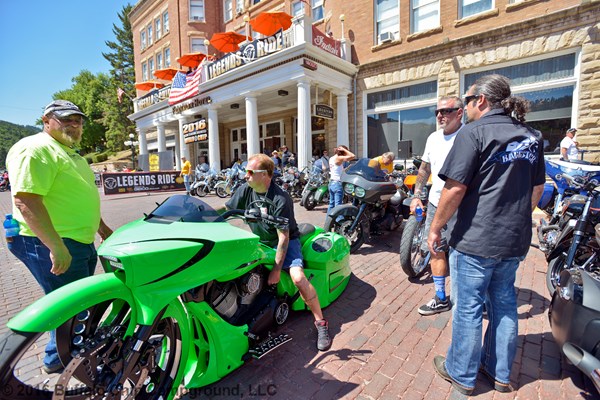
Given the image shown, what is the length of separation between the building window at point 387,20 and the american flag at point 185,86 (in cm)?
929

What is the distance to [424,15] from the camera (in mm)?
11453

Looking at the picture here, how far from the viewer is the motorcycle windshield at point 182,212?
Answer: 75.1 inches

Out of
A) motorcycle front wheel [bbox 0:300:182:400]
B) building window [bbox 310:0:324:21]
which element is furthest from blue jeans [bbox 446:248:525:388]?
building window [bbox 310:0:324:21]

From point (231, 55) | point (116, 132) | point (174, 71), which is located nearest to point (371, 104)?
point (231, 55)

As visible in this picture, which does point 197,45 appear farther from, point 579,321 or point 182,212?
point 579,321

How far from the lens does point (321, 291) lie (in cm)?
308

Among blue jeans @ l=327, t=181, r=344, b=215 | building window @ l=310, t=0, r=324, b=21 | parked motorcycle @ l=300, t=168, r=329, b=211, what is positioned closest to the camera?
blue jeans @ l=327, t=181, r=344, b=215

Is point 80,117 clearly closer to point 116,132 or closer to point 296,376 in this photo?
point 296,376

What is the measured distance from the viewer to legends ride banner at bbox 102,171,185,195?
1500 centimetres

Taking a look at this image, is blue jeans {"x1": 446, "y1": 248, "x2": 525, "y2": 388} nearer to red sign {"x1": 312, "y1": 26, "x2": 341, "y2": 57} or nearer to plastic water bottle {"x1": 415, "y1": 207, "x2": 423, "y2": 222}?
plastic water bottle {"x1": 415, "y1": 207, "x2": 423, "y2": 222}

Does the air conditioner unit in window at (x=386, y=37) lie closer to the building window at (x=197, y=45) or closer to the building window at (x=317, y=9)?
the building window at (x=317, y=9)

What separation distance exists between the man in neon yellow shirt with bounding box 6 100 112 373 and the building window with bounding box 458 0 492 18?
493 inches

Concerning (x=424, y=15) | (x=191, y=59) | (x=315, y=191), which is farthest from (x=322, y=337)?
(x=191, y=59)

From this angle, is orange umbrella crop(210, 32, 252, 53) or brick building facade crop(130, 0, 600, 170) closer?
brick building facade crop(130, 0, 600, 170)
